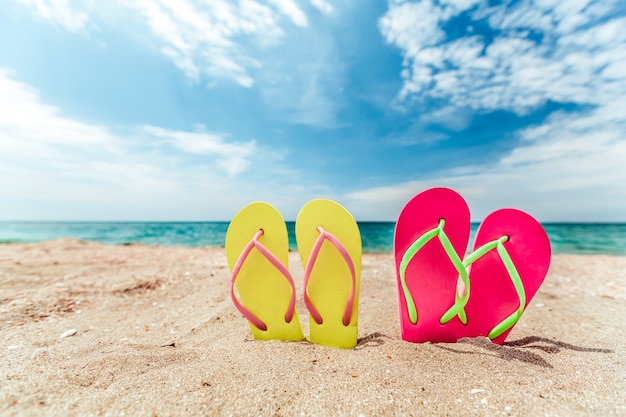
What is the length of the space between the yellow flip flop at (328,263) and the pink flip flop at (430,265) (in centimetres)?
31

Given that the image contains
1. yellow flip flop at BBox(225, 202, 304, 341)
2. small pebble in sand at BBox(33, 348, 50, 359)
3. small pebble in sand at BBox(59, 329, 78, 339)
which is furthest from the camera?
small pebble in sand at BBox(59, 329, 78, 339)

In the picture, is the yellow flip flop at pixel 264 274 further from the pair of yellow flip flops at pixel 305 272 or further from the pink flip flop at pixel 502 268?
the pink flip flop at pixel 502 268

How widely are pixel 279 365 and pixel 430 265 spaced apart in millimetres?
1158

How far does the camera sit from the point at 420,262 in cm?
212

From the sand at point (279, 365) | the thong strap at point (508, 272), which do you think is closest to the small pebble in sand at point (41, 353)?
the sand at point (279, 365)

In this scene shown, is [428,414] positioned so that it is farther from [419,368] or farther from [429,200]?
[429,200]

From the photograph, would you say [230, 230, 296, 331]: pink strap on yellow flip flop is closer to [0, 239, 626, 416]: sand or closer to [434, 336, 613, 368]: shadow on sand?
[0, 239, 626, 416]: sand

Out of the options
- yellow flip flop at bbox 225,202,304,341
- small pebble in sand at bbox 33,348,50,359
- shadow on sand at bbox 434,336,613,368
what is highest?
yellow flip flop at bbox 225,202,304,341

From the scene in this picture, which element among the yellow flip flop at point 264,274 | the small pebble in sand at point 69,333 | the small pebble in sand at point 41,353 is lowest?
the small pebble in sand at point 69,333

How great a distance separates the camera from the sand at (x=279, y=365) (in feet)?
Answer: 4.29

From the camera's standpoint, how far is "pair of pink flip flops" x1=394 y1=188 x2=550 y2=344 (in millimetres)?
2062

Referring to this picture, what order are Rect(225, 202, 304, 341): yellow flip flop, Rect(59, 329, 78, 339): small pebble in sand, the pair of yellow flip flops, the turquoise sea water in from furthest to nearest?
the turquoise sea water < Rect(59, 329, 78, 339): small pebble in sand < Rect(225, 202, 304, 341): yellow flip flop < the pair of yellow flip flops

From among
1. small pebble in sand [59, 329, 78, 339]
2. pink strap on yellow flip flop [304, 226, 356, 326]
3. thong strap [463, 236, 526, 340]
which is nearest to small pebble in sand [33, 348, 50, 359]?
small pebble in sand [59, 329, 78, 339]

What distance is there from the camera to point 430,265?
2123 millimetres
